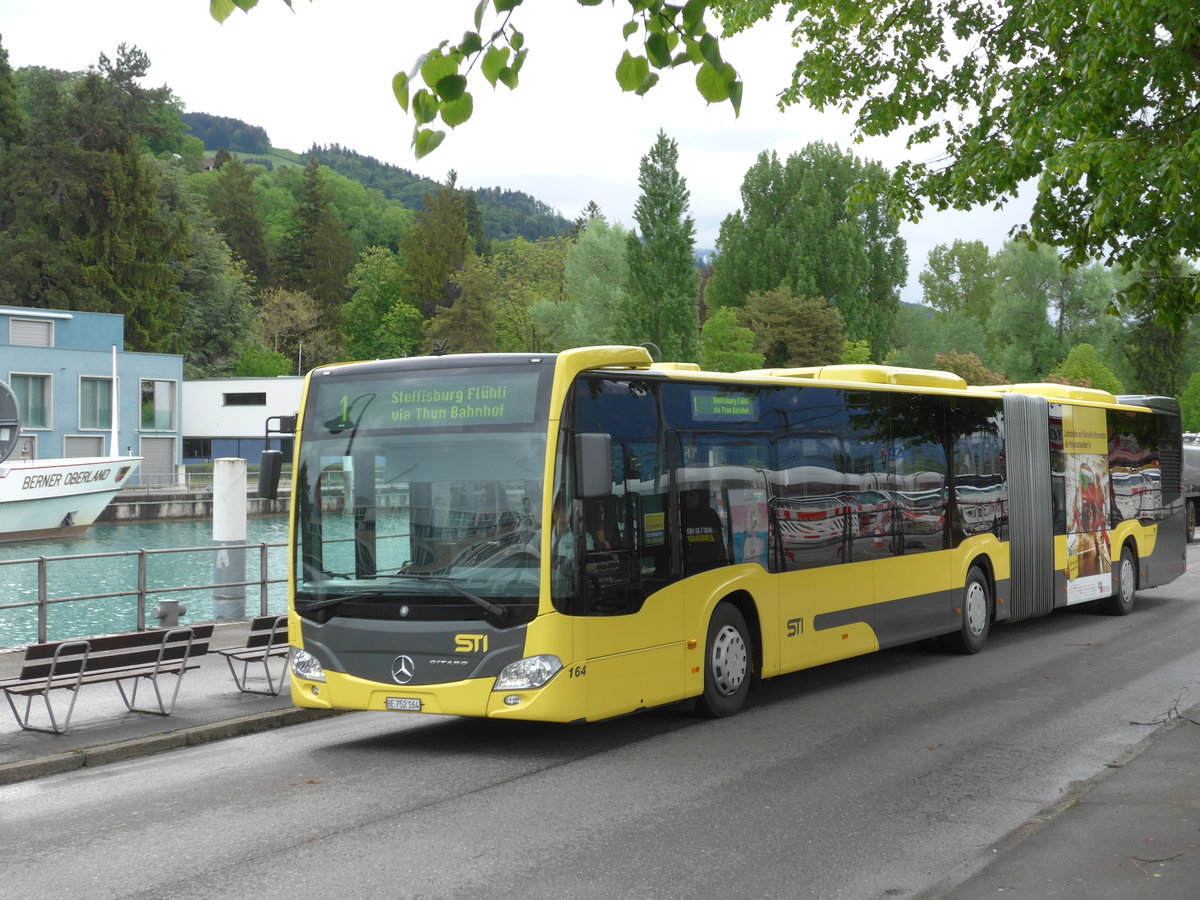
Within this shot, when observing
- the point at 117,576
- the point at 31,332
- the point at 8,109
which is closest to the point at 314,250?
the point at 8,109

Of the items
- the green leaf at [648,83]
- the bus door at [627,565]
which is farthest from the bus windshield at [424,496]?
the green leaf at [648,83]

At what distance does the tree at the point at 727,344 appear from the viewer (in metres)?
74.3

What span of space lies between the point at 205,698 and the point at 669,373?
16.2ft

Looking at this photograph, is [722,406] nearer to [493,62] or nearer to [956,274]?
[493,62]

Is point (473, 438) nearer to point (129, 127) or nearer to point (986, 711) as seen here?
point (986, 711)

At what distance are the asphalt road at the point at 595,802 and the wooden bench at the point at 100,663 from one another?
826 mm

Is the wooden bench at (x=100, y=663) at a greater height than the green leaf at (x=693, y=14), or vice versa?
the green leaf at (x=693, y=14)

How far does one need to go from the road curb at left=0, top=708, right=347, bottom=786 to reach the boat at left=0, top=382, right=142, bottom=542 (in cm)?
4958

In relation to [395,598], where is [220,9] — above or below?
above

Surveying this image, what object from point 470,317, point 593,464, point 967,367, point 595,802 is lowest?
point 595,802

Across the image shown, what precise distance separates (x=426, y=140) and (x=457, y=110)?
164 mm

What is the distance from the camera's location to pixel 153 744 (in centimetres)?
1003

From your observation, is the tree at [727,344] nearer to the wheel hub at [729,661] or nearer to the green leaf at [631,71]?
the wheel hub at [729,661]

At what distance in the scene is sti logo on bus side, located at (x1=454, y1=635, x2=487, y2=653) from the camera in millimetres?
9594
